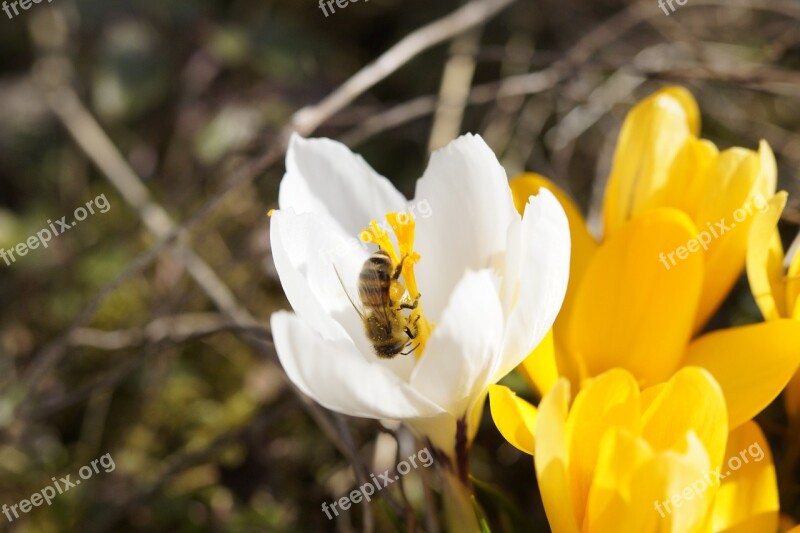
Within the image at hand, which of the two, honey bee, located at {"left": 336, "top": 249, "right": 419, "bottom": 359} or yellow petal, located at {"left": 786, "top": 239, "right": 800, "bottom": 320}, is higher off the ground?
honey bee, located at {"left": 336, "top": 249, "right": 419, "bottom": 359}

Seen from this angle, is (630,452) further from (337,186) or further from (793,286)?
(337,186)

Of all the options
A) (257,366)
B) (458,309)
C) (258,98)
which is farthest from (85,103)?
(458,309)

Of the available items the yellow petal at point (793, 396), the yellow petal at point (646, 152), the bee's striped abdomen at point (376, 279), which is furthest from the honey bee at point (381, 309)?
the yellow petal at point (793, 396)

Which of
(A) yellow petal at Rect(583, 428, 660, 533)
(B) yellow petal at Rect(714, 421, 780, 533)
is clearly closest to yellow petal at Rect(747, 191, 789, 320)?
(B) yellow petal at Rect(714, 421, 780, 533)

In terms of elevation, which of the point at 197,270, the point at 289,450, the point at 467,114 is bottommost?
the point at 289,450

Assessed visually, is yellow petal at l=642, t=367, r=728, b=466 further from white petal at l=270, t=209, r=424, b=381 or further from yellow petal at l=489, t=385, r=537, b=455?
white petal at l=270, t=209, r=424, b=381

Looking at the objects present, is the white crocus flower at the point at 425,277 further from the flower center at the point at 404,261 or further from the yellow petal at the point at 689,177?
the yellow petal at the point at 689,177

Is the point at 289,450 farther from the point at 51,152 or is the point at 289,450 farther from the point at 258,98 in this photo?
the point at 51,152
